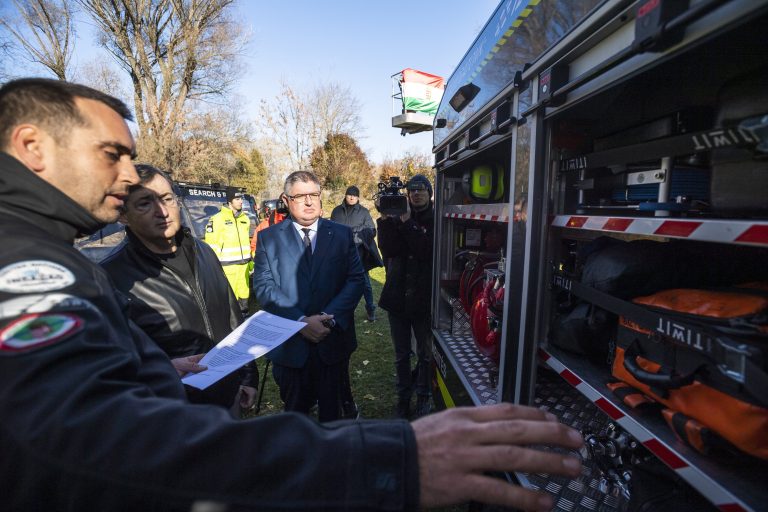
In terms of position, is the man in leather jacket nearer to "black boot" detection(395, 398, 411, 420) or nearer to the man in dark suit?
the man in dark suit

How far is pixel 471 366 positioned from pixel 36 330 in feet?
7.97

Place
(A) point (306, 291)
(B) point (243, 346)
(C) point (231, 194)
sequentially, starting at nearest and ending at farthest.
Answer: (B) point (243, 346)
(A) point (306, 291)
(C) point (231, 194)

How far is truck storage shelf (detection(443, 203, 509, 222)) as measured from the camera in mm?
2058

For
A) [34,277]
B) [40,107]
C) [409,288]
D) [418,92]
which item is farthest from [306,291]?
[418,92]

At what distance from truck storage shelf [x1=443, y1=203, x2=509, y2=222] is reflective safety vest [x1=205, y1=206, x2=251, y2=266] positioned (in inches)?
175

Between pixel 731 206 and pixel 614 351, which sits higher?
pixel 731 206

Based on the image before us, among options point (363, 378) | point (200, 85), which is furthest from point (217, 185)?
point (200, 85)

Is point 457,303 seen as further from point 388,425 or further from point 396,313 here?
point 388,425

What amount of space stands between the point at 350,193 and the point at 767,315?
259 inches

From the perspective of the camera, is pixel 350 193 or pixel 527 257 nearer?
pixel 527 257

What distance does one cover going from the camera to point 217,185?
25.4ft

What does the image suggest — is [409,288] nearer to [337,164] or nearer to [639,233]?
[639,233]

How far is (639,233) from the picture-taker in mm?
1206

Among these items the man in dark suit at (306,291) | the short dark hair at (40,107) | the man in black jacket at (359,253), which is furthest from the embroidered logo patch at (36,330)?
the man in black jacket at (359,253)
